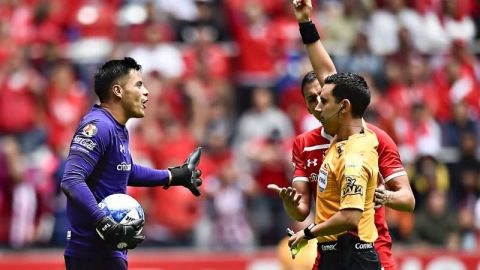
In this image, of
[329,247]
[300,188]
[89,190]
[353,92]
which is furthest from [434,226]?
[89,190]

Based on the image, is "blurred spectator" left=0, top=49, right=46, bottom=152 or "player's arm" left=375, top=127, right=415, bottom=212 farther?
"blurred spectator" left=0, top=49, right=46, bottom=152

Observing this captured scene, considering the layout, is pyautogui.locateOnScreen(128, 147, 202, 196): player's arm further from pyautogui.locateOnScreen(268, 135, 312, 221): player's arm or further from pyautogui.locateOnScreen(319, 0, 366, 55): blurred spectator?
pyautogui.locateOnScreen(319, 0, 366, 55): blurred spectator

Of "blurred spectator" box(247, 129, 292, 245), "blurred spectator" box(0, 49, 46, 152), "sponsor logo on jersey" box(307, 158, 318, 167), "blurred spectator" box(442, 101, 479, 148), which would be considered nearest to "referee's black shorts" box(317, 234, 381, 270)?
"sponsor logo on jersey" box(307, 158, 318, 167)

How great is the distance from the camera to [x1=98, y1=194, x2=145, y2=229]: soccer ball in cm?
763

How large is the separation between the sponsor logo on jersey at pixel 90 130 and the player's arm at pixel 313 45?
1.68 m

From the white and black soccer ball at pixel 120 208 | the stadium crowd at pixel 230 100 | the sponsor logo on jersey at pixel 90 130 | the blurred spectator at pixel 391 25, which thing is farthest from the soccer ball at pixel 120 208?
the blurred spectator at pixel 391 25

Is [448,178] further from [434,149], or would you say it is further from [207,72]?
[207,72]

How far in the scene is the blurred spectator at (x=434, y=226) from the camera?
47.8 ft

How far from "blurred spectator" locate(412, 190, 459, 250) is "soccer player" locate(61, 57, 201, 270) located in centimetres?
715

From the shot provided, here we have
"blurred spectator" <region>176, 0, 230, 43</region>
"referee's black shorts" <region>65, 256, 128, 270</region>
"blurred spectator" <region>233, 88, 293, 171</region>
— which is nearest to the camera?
"referee's black shorts" <region>65, 256, 128, 270</region>

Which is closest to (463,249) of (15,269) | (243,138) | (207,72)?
(243,138)

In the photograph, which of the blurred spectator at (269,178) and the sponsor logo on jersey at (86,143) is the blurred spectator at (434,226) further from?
the sponsor logo on jersey at (86,143)

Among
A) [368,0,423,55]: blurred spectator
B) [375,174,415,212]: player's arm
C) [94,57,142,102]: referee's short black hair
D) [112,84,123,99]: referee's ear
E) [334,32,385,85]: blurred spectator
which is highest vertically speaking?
[368,0,423,55]: blurred spectator

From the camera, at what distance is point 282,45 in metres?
17.5
